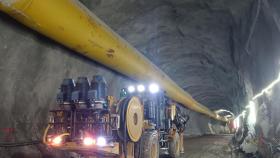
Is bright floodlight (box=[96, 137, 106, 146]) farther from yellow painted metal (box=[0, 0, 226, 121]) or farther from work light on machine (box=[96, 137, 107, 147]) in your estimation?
yellow painted metal (box=[0, 0, 226, 121])

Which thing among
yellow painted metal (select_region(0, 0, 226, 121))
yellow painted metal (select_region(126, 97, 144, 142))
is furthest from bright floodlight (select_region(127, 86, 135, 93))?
yellow painted metal (select_region(126, 97, 144, 142))

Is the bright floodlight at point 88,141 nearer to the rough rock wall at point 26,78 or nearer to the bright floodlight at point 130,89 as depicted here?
the rough rock wall at point 26,78

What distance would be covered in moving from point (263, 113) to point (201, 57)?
179 inches

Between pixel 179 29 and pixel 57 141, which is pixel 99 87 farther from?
pixel 179 29

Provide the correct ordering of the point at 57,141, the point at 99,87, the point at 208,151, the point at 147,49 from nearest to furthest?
the point at 57,141 → the point at 99,87 → the point at 147,49 → the point at 208,151

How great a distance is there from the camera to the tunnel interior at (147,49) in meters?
5.20

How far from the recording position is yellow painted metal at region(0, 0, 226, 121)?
13.7 feet

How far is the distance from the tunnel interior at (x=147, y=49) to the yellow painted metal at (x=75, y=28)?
2.33 feet

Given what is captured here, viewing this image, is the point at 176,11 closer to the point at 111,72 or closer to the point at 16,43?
the point at 111,72

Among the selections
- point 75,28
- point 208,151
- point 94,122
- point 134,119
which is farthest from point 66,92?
point 208,151

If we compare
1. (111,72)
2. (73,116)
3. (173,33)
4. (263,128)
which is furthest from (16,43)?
(263,128)

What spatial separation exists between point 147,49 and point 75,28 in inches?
221

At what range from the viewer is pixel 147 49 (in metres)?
10.6

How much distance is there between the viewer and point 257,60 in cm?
856
